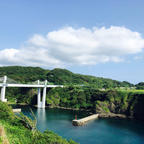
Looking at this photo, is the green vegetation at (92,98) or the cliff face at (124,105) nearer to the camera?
the cliff face at (124,105)

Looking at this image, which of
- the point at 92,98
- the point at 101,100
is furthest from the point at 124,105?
the point at 92,98

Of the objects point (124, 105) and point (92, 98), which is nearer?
point (124, 105)

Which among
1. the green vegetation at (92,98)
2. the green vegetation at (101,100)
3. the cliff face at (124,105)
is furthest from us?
the green vegetation at (92,98)

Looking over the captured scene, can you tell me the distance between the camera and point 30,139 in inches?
615

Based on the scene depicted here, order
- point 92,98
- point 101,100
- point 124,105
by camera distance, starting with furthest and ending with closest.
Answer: point 92,98 < point 101,100 < point 124,105

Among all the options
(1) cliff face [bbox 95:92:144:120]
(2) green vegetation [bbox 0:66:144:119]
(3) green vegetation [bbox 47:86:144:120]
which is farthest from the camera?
(2) green vegetation [bbox 0:66:144:119]

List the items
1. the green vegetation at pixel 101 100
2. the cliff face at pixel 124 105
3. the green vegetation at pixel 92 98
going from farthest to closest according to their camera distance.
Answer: the green vegetation at pixel 92 98
the green vegetation at pixel 101 100
the cliff face at pixel 124 105

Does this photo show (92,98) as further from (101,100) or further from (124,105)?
(124,105)

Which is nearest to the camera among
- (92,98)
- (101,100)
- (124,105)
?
(124,105)

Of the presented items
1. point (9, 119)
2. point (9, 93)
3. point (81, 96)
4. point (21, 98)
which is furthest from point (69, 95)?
point (9, 119)

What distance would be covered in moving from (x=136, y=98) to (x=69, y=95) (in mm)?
26307

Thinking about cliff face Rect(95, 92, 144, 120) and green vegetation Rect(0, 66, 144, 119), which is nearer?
cliff face Rect(95, 92, 144, 120)

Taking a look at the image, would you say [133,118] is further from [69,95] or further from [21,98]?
[21,98]

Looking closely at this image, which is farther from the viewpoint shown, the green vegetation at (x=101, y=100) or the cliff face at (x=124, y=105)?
the green vegetation at (x=101, y=100)
